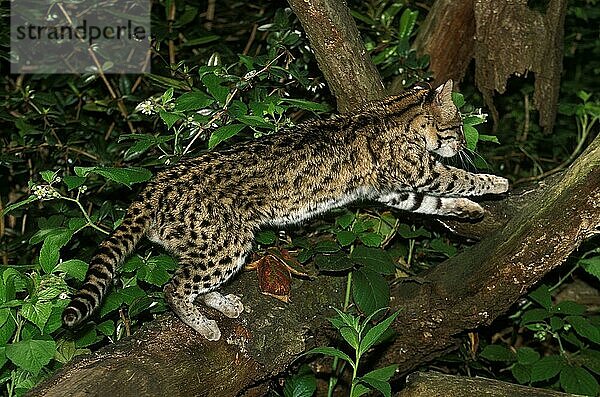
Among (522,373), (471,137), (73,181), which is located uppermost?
(471,137)

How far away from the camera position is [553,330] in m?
4.95

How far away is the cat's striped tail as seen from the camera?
342 centimetres

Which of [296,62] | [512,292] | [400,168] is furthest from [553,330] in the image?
[296,62]

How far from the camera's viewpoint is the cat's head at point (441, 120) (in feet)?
15.7

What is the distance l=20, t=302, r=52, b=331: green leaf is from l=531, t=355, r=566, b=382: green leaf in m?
2.79

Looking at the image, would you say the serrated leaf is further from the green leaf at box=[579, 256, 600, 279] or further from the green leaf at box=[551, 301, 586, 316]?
the green leaf at box=[579, 256, 600, 279]

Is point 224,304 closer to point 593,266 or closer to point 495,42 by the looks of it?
point 593,266

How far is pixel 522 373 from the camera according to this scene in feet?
16.2

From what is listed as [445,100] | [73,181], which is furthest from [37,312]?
[445,100]

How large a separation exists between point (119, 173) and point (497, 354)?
2598 mm

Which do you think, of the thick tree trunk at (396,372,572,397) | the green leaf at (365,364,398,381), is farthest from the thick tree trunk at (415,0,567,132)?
the green leaf at (365,364,398,381)

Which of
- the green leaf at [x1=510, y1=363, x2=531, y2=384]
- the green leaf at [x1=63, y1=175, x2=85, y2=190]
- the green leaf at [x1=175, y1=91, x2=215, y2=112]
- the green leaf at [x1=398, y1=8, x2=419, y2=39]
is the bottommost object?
the green leaf at [x1=510, y1=363, x2=531, y2=384]

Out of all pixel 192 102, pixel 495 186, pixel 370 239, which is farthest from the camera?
pixel 495 186


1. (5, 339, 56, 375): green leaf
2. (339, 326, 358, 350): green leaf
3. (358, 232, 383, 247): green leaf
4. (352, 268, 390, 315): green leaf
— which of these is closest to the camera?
(5, 339, 56, 375): green leaf
